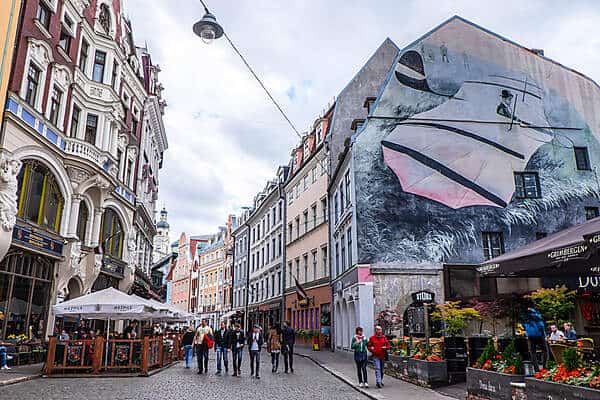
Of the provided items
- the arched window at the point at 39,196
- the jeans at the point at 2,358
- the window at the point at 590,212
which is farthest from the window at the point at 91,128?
the window at the point at 590,212

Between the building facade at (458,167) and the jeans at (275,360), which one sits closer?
the jeans at (275,360)

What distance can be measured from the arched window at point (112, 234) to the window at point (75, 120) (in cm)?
509

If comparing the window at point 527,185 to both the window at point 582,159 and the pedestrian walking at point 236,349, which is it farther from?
the pedestrian walking at point 236,349

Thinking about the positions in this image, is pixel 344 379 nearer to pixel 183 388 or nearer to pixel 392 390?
pixel 392 390

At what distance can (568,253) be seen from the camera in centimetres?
995

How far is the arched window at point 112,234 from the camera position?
27.7 m

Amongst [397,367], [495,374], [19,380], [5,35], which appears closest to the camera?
[5,35]

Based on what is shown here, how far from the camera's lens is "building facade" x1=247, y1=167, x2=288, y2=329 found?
1852 inches

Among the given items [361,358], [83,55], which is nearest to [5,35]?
[361,358]

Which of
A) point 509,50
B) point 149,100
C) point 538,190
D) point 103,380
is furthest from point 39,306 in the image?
point 509,50

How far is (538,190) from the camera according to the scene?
27281mm

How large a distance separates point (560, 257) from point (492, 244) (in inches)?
669

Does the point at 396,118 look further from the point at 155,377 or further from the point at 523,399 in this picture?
the point at 523,399

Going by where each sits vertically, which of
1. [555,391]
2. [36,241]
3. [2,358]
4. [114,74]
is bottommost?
[555,391]
